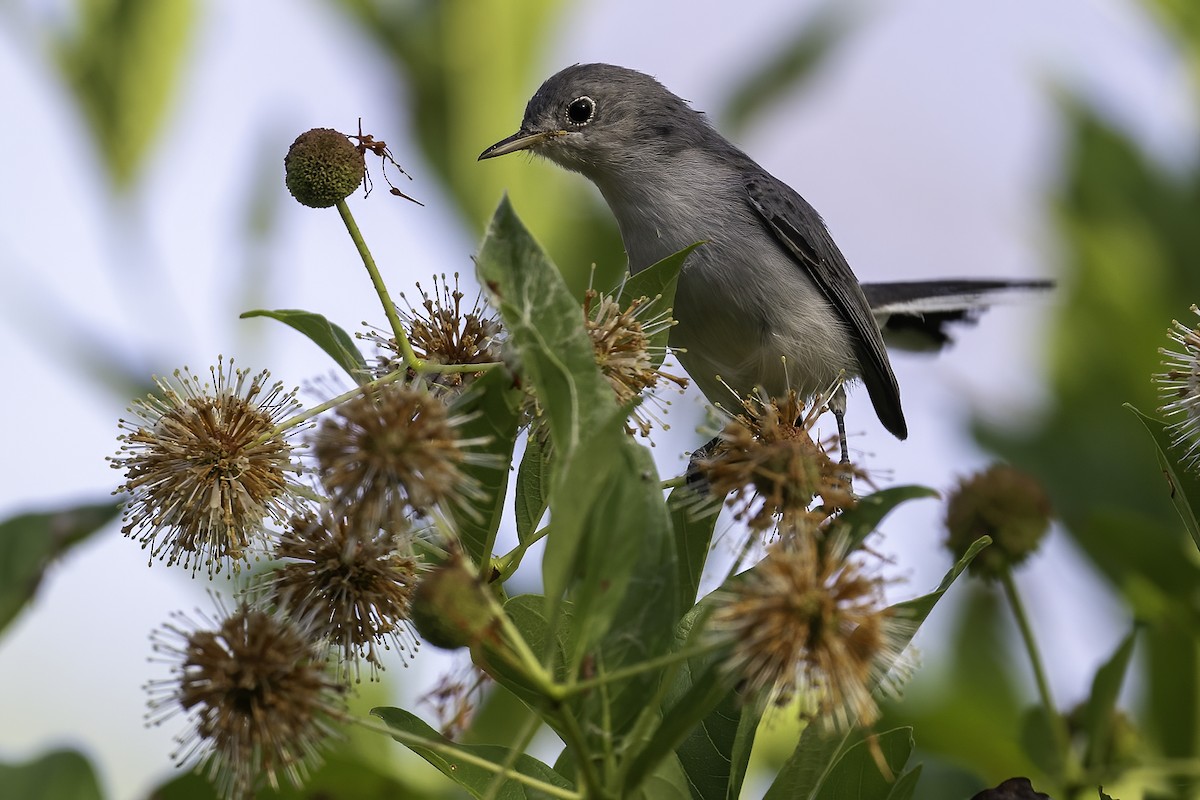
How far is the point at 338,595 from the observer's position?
2127 mm

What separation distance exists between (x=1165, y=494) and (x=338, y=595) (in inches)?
129

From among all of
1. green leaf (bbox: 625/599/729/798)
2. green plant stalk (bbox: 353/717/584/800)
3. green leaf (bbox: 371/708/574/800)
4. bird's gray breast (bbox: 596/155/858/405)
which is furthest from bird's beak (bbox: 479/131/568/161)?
green plant stalk (bbox: 353/717/584/800)

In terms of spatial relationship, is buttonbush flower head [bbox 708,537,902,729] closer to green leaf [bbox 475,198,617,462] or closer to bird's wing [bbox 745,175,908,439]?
green leaf [bbox 475,198,617,462]

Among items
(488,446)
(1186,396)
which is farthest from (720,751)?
(1186,396)

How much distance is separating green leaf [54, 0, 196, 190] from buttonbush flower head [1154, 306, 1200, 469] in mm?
4487

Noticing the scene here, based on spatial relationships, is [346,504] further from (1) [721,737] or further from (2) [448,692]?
(1) [721,737]

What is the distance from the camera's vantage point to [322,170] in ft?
7.30

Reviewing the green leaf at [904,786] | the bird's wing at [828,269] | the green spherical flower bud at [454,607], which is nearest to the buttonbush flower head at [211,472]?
the green spherical flower bud at [454,607]

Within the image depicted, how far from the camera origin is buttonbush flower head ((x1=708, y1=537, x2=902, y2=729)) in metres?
1.72

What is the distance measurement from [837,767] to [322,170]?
1371 mm

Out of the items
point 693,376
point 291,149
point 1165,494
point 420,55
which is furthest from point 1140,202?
point 291,149

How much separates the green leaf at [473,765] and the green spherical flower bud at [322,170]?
89 cm

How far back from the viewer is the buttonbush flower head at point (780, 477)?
2016 millimetres

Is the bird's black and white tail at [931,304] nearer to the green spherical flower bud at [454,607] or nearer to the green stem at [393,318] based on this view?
the green stem at [393,318]
